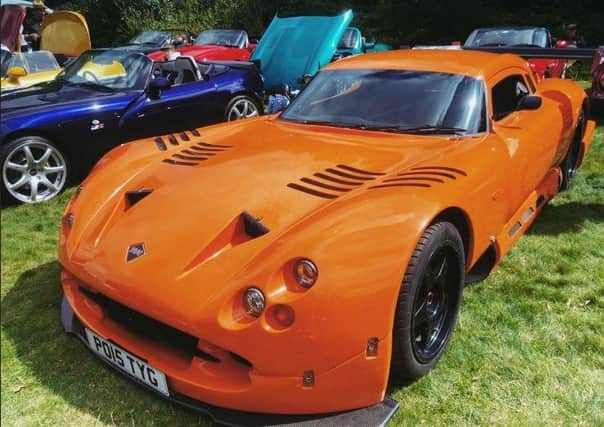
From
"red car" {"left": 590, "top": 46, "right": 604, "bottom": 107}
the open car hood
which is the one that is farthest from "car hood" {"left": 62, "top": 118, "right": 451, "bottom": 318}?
"red car" {"left": 590, "top": 46, "right": 604, "bottom": 107}

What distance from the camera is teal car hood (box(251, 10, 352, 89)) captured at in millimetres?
7305

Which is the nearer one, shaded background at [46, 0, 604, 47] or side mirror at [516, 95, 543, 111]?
shaded background at [46, 0, 604, 47]

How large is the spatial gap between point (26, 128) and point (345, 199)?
323cm

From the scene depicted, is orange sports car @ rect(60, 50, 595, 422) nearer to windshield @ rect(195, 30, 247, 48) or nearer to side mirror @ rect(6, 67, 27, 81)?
side mirror @ rect(6, 67, 27, 81)

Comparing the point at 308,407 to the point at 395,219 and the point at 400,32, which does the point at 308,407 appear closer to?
the point at 395,219

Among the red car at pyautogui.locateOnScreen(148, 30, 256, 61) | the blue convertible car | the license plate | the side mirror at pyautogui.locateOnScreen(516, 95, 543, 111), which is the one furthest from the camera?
the red car at pyautogui.locateOnScreen(148, 30, 256, 61)

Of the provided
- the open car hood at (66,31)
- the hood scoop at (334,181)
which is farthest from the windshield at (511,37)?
the open car hood at (66,31)

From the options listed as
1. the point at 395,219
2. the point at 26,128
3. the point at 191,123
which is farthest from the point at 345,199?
the point at 191,123

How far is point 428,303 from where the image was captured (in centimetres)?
230

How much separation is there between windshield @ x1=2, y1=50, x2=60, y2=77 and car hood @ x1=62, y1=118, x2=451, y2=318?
83cm

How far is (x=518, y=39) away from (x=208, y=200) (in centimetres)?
806

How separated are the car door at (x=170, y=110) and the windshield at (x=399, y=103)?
2.10 m

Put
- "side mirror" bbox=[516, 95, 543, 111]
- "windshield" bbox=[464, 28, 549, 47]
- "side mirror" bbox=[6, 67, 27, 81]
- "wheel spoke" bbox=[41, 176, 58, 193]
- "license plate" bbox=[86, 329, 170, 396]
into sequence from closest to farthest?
1. "license plate" bbox=[86, 329, 170, 396]
2. "side mirror" bbox=[516, 95, 543, 111]
3. "side mirror" bbox=[6, 67, 27, 81]
4. "wheel spoke" bbox=[41, 176, 58, 193]
5. "windshield" bbox=[464, 28, 549, 47]

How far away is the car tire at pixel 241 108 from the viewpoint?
5965mm
